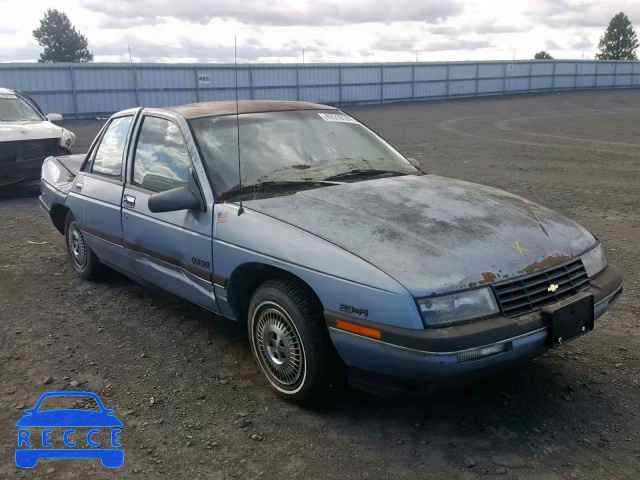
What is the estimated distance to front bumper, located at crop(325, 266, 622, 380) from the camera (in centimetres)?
277

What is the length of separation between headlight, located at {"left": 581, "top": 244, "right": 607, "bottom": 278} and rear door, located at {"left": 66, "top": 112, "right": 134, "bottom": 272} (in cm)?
311

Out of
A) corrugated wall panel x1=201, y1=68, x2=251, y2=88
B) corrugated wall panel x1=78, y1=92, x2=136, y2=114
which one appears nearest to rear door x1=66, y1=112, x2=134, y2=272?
corrugated wall panel x1=78, y1=92, x2=136, y2=114

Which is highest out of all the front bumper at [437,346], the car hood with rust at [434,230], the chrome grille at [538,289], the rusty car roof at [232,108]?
the rusty car roof at [232,108]

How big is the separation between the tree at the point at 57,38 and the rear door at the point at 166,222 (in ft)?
228

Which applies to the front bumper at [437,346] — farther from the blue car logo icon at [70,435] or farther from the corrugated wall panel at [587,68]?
the corrugated wall panel at [587,68]

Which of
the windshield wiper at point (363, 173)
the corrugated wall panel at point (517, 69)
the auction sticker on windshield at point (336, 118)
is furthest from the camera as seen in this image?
the corrugated wall panel at point (517, 69)

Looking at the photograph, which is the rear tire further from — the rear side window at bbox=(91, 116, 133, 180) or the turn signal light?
the turn signal light

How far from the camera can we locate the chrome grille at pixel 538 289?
2.97 meters

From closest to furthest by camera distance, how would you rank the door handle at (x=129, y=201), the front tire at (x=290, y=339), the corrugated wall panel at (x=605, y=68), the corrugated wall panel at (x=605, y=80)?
the front tire at (x=290, y=339) → the door handle at (x=129, y=201) → the corrugated wall panel at (x=605, y=68) → the corrugated wall panel at (x=605, y=80)

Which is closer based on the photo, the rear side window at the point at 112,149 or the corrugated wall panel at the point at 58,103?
the rear side window at the point at 112,149

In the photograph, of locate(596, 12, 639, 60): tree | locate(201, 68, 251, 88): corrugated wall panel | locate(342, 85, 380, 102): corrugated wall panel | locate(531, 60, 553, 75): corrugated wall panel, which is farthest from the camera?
locate(596, 12, 639, 60): tree

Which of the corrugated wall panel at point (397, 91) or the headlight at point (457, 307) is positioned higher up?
the headlight at point (457, 307)

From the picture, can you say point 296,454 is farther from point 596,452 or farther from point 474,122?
point 474,122

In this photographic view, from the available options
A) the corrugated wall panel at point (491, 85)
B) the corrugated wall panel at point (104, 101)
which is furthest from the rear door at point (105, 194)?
the corrugated wall panel at point (491, 85)
